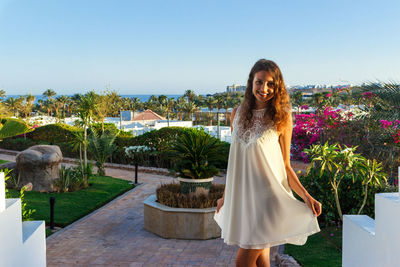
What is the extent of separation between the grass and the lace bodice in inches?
108

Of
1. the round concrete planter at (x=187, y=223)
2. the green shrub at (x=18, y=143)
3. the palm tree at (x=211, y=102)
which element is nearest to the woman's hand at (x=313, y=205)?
the round concrete planter at (x=187, y=223)

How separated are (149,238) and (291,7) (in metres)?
17.0

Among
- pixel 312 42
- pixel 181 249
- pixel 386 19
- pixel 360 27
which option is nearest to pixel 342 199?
pixel 181 249

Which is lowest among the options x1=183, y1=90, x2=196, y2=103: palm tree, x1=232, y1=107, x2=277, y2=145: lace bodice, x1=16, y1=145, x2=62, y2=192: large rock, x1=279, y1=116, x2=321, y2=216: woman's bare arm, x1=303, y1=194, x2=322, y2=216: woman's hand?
x1=16, y1=145, x2=62, y2=192: large rock

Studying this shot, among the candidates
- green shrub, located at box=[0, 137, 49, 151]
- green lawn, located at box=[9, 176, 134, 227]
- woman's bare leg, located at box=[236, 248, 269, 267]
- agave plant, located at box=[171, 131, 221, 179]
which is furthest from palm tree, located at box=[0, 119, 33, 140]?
green shrub, located at box=[0, 137, 49, 151]

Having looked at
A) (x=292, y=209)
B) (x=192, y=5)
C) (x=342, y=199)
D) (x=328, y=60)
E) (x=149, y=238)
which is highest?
(x=192, y=5)

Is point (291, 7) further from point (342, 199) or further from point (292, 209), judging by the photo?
point (292, 209)

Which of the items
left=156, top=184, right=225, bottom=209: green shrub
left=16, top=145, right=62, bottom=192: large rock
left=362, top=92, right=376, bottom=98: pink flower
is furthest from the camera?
left=16, top=145, right=62, bottom=192: large rock

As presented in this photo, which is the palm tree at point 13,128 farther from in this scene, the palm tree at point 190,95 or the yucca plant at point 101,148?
the palm tree at point 190,95

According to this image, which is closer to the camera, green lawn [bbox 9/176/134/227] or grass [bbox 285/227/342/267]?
grass [bbox 285/227/342/267]

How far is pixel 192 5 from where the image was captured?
84.5ft

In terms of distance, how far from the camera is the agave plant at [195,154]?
604 cm

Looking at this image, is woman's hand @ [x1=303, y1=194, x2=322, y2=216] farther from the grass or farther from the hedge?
the hedge

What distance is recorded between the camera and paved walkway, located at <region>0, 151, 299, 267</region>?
4.90 metres
